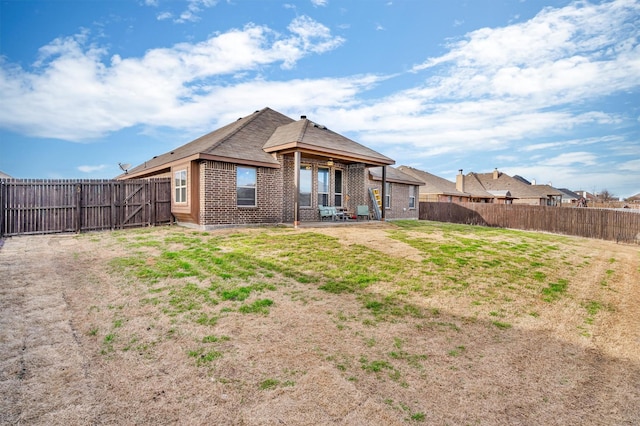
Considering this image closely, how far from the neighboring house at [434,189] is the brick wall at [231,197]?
870 inches

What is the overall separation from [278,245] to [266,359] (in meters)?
5.78

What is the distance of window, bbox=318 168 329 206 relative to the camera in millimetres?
16484

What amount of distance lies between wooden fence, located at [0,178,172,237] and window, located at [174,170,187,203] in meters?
0.82

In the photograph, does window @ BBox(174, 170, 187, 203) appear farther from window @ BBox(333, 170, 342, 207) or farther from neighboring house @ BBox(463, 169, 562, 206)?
neighboring house @ BBox(463, 169, 562, 206)

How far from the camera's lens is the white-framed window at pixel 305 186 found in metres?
15.7

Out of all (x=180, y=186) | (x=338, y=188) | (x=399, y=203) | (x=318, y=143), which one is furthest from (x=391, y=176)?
(x=180, y=186)

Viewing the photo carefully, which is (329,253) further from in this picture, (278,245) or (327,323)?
(327,323)

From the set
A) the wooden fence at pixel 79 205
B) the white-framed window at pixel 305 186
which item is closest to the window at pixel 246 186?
the white-framed window at pixel 305 186

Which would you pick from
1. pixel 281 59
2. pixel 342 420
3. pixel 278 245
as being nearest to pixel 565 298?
pixel 342 420

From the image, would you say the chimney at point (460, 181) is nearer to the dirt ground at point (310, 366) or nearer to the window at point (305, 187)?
the window at point (305, 187)

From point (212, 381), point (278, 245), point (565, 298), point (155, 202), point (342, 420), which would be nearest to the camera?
point (342, 420)

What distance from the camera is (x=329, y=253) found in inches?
344

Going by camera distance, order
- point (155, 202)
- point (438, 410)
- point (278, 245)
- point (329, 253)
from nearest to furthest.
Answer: point (438, 410), point (329, 253), point (278, 245), point (155, 202)

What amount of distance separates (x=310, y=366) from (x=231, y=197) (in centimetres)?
1047
